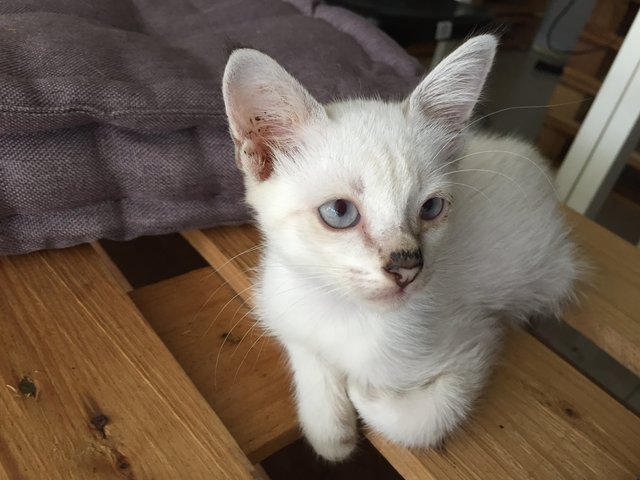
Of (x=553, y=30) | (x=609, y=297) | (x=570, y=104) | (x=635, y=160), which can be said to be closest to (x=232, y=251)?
(x=609, y=297)

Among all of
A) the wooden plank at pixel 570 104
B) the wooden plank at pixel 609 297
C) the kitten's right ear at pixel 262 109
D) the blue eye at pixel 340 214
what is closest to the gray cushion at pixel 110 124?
the kitten's right ear at pixel 262 109

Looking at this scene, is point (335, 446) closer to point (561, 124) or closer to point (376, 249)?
point (376, 249)

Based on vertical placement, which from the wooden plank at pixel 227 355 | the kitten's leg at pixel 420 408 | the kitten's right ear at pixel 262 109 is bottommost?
the wooden plank at pixel 227 355

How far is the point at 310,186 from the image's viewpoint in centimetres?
61

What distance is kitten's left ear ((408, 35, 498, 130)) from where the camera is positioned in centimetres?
63

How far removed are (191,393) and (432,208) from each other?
360 millimetres

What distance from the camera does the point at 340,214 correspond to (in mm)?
589

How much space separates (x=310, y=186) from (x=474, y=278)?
31 centimetres

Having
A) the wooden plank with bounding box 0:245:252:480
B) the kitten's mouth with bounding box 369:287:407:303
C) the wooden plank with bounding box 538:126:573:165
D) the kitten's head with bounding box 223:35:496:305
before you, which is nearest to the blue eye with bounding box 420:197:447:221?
the kitten's head with bounding box 223:35:496:305

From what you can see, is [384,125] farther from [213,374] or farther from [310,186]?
[213,374]

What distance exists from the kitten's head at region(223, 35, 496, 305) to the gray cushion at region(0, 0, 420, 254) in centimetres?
19

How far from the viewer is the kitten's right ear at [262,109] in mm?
564

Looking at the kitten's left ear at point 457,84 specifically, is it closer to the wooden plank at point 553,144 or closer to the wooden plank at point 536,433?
the wooden plank at point 536,433

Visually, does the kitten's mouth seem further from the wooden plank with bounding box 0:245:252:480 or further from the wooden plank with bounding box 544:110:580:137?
the wooden plank with bounding box 544:110:580:137
